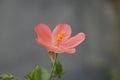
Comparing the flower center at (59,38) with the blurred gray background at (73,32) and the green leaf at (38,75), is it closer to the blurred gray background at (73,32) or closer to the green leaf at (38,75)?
the green leaf at (38,75)

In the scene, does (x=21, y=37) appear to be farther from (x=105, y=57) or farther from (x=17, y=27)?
(x=105, y=57)

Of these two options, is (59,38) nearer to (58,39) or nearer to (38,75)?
(58,39)

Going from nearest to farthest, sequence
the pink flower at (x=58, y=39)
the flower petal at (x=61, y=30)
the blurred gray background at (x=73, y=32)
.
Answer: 1. the pink flower at (x=58, y=39)
2. the flower petal at (x=61, y=30)
3. the blurred gray background at (x=73, y=32)

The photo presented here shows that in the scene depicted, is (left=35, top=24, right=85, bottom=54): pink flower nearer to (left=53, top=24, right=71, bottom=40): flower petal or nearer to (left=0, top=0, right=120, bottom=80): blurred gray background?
(left=53, top=24, right=71, bottom=40): flower petal

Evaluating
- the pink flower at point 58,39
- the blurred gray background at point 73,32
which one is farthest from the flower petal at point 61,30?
the blurred gray background at point 73,32

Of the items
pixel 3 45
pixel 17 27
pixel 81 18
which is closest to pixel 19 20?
pixel 17 27

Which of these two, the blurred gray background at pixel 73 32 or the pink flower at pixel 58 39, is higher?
the pink flower at pixel 58 39
